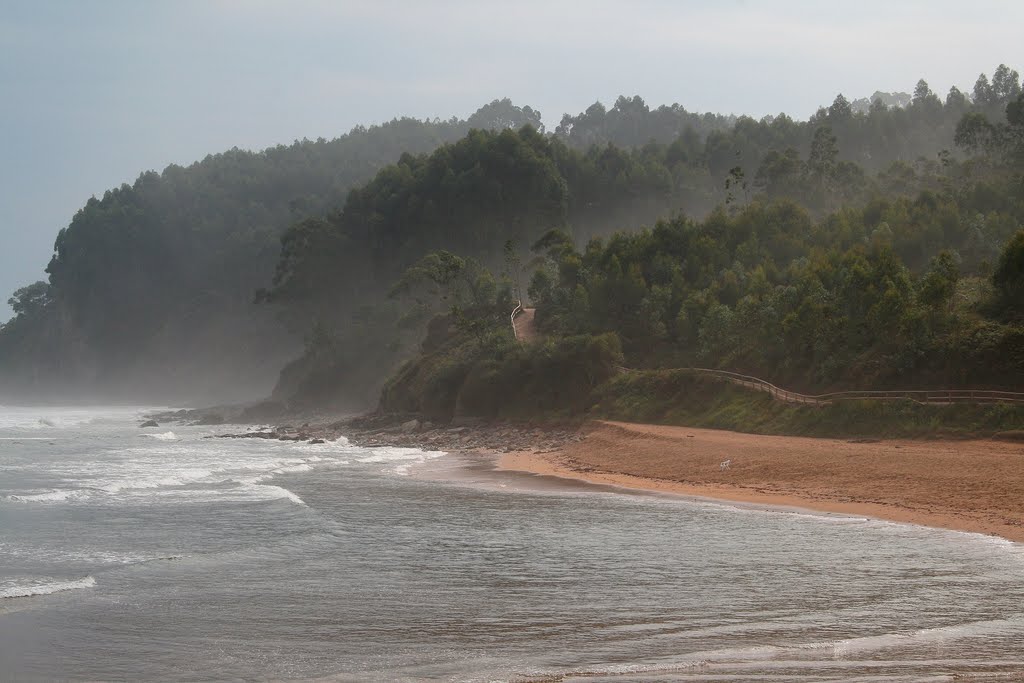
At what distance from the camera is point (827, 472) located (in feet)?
94.6

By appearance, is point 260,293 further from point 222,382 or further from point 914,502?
point 914,502

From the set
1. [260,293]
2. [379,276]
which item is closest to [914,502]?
[379,276]

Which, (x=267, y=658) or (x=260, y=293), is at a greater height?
(x=260, y=293)

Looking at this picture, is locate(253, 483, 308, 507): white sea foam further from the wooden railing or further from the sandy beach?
the wooden railing

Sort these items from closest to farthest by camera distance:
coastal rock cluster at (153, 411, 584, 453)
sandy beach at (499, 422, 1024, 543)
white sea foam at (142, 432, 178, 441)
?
sandy beach at (499, 422, 1024, 543) < coastal rock cluster at (153, 411, 584, 453) < white sea foam at (142, 432, 178, 441)

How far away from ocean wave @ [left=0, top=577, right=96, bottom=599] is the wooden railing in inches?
1090

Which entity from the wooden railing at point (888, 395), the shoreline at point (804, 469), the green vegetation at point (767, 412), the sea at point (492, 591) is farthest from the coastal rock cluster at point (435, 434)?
the sea at point (492, 591)

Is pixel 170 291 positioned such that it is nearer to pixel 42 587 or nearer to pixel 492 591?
pixel 42 587

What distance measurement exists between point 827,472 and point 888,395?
913cm

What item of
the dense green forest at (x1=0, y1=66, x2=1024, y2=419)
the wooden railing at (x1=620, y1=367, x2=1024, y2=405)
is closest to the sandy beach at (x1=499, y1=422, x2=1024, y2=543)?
the wooden railing at (x1=620, y1=367, x2=1024, y2=405)

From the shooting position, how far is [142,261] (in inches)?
6088

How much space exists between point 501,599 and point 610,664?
4.25 metres

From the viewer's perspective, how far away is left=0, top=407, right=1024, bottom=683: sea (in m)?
13.0

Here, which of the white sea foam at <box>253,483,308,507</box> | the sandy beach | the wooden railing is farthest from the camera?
the wooden railing
